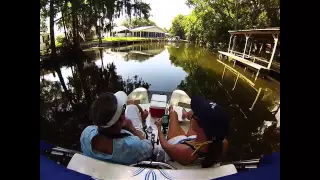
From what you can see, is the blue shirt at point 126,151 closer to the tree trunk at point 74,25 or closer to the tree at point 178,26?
the tree trunk at point 74,25

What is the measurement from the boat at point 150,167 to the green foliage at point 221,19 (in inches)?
13.3

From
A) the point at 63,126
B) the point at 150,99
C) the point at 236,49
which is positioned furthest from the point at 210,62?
the point at 63,126

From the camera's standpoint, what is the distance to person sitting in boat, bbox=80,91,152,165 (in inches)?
60.9

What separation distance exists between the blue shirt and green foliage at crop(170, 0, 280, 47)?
2.00 feet

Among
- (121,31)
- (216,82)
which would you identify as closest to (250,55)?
(216,82)

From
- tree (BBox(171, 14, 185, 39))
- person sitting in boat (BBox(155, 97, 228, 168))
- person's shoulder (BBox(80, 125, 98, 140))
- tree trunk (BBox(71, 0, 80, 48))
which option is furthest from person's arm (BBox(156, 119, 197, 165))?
tree trunk (BBox(71, 0, 80, 48))

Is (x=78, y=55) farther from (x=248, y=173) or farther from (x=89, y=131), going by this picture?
(x=248, y=173)

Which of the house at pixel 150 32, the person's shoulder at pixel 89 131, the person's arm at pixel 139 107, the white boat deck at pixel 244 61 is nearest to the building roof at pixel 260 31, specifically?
the white boat deck at pixel 244 61

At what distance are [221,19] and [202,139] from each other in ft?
2.04

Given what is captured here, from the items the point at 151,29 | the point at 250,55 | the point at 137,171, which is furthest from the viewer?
the point at 151,29

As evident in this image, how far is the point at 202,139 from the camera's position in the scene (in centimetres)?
154

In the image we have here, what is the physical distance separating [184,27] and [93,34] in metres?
0.48

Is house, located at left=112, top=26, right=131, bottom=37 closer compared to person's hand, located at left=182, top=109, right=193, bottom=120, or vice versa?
person's hand, located at left=182, top=109, right=193, bottom=120

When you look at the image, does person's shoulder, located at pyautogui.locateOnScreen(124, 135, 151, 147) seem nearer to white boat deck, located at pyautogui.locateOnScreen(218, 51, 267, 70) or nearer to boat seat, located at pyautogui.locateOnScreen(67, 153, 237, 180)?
boat seat, located at pyautogui.locateOnScreen(67, 153, 237, 180)
